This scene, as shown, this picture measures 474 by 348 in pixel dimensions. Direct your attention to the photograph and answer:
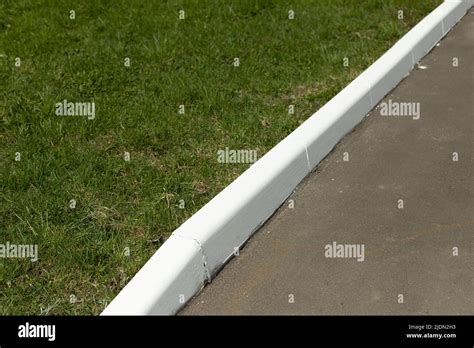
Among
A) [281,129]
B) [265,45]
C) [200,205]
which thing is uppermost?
[265,45]

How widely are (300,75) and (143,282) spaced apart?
3429 millimetres

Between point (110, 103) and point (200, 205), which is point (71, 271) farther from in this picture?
point (110, 103)

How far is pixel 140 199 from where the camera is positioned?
4.00m

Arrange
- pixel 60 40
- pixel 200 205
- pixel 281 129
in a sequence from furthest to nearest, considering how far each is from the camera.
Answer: pixel 60 40 → pixel 281 129 → pixel 200 205

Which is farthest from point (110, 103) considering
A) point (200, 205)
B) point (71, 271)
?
point (71, 271)
